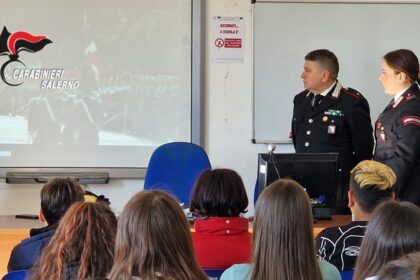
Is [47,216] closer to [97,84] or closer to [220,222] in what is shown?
[220,222]

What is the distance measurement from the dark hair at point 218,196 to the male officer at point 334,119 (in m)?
1.59

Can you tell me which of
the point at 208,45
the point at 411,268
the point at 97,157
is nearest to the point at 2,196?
the point at 97,157

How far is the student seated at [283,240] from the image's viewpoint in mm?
1712

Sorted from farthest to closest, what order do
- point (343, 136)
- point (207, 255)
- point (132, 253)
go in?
point (343, 136)
point (207, 255)
point (132, 253)

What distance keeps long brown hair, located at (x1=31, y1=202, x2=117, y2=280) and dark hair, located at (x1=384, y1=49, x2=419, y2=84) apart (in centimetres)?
227

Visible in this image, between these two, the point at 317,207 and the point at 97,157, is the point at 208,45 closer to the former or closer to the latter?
the point at 97,157

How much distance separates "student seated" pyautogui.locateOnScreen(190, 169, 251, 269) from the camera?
224 centimetres

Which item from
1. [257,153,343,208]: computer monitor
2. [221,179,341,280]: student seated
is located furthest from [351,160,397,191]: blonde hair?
[221,179,341,280]: student seated

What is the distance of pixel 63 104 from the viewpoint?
15.1ft

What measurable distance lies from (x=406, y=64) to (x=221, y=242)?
1.79m

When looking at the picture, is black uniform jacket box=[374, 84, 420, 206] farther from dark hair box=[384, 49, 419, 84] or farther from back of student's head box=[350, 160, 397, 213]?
back of student's head box=[350, 160, 397, 213]

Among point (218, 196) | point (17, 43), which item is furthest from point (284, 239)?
point (17, 43)

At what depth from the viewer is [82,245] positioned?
177 cm

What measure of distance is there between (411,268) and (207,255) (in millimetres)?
1361
